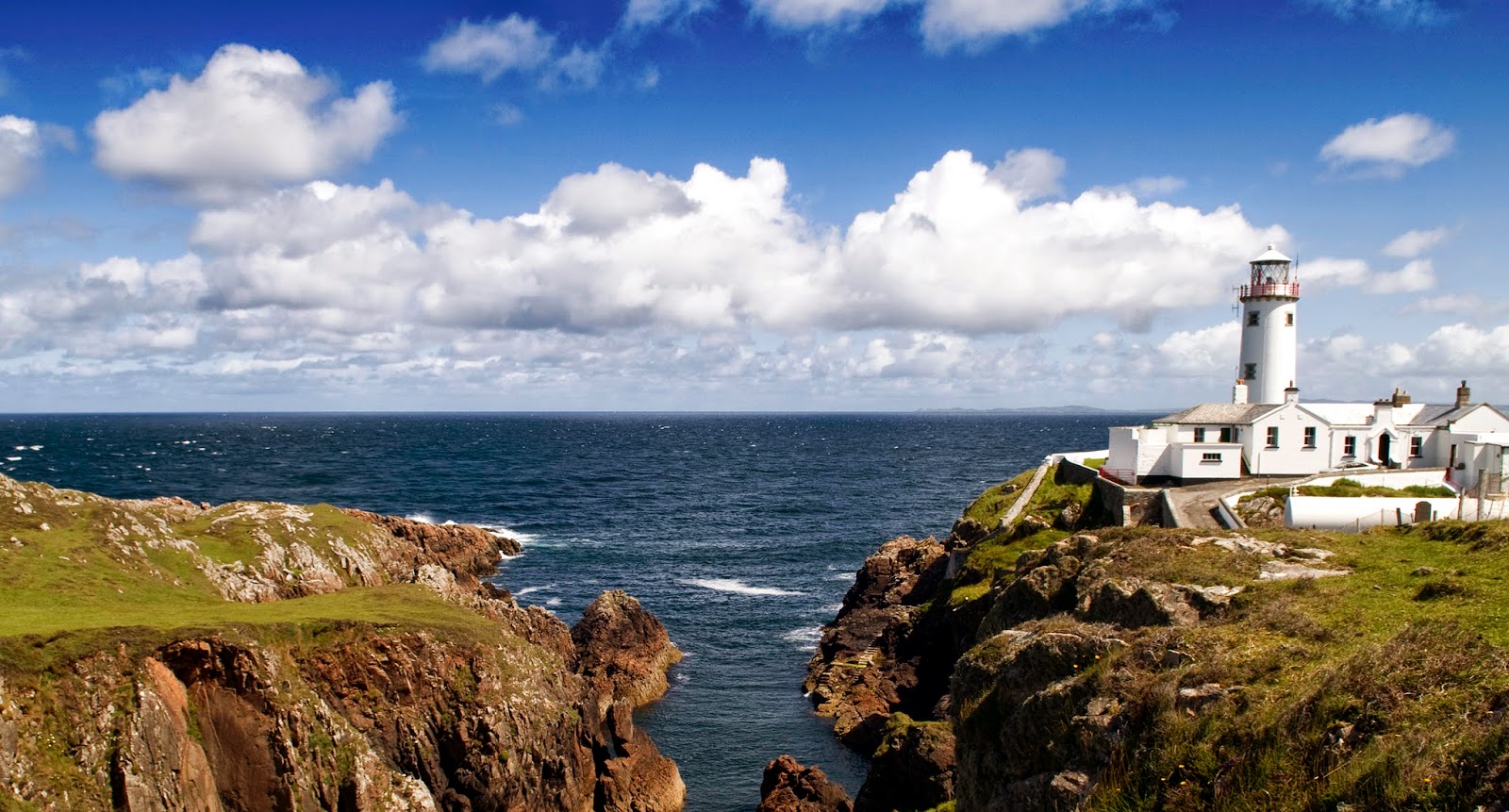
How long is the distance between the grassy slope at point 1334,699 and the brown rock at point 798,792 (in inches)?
607

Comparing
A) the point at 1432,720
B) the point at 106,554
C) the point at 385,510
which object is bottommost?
the point at 385,510

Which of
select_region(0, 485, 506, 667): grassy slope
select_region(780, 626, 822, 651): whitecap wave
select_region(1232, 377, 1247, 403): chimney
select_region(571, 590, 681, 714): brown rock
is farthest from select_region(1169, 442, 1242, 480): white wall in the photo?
select_region(0, 485, 506, 667): grassy slope

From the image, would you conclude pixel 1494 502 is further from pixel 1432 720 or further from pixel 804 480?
pixel 804 480

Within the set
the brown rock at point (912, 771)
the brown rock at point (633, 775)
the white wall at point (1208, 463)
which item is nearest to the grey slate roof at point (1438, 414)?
the white wall at point (1208, 463)

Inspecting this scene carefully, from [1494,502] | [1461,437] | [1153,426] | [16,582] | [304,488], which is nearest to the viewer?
[16,582]

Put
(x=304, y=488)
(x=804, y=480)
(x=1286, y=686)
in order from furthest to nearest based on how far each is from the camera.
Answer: (x=804, y=480) → (x=304, y=488) → (x=1286, y=686)

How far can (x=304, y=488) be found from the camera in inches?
4540

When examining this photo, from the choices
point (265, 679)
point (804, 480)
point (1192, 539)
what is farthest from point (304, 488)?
point (1192, 539)

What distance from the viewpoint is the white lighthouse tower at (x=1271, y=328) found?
5334 centimetres

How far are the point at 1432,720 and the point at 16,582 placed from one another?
3511 cm

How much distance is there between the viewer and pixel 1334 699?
13.6 meters

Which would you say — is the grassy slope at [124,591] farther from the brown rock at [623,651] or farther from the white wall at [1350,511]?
the white wall at [1350,511]

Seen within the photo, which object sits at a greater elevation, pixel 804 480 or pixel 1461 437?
pixel 1461 437

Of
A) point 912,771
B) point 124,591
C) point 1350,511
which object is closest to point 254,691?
point 124,591
